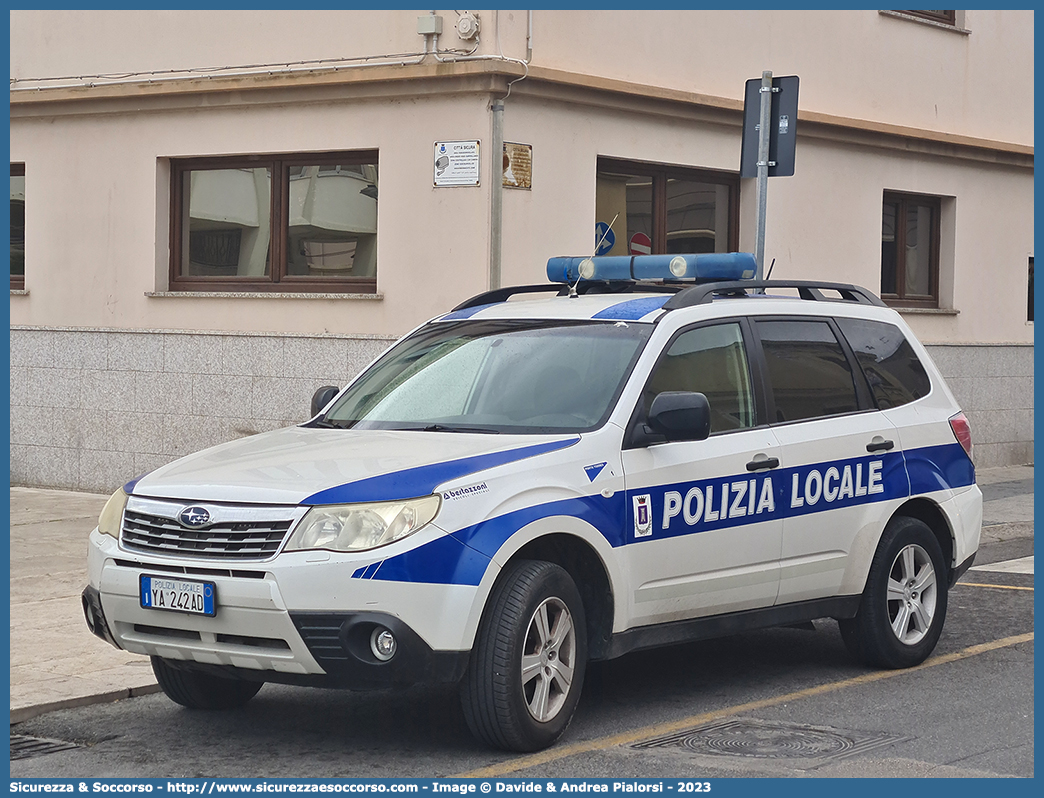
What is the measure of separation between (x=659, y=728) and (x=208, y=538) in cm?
199

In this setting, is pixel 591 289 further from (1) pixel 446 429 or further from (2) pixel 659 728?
(2) pixel 659 728

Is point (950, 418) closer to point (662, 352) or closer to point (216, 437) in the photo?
point (662, 352)

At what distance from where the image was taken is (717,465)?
259 inches

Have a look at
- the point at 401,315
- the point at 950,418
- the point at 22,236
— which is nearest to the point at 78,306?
the point at 22,236

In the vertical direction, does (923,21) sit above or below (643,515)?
above

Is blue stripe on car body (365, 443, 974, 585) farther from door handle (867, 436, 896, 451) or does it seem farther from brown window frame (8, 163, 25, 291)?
brown window frame (8, 163, 25, 291)

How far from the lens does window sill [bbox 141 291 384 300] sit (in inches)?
509

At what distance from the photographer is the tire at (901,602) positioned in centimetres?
732

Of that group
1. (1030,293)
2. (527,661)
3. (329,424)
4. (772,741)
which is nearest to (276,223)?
(329,424)

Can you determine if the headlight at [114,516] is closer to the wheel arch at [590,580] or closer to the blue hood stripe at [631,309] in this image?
the wheel arch at [590,580]

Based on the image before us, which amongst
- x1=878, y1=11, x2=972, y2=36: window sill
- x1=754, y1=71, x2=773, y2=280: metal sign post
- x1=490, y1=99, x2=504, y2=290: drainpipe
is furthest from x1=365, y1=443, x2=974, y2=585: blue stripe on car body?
x1=878, y1=11, x2=972, y2=36: window sill

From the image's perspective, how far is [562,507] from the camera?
5.88 m

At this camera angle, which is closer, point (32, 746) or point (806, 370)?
point (32, 746)

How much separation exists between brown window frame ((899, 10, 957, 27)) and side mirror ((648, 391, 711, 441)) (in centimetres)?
1135
